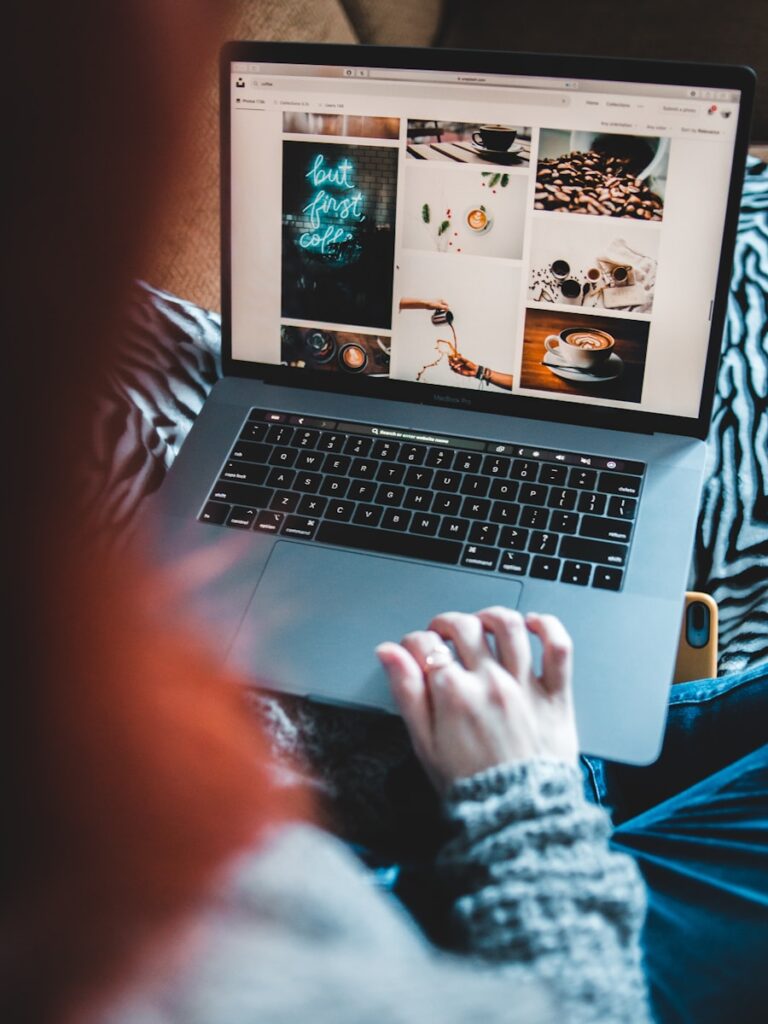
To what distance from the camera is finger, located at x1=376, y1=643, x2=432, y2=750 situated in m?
0.59

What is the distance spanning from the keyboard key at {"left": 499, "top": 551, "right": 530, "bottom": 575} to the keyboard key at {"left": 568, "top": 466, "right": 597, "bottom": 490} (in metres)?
0.09

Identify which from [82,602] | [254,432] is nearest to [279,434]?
[254,432]

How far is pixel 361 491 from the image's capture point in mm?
820

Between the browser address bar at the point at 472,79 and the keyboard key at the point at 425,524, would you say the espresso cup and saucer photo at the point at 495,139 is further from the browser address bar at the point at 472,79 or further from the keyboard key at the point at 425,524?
the keyboard key at the point at 425,524

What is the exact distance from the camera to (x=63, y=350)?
24 centimetres

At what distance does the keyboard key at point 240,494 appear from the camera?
Answer: 0.83 m

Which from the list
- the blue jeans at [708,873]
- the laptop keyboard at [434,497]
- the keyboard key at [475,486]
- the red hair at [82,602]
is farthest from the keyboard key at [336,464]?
the red hair at [82,602]

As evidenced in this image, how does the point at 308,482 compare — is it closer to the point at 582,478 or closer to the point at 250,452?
the point at 250,452

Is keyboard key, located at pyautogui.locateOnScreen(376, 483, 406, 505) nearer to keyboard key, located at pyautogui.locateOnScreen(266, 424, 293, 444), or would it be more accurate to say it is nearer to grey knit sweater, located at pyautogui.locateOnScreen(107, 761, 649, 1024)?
keyboard key, located at pyautogui.locateOnScreen(266, 424, 293, 444)

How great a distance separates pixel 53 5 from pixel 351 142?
2.14 ft

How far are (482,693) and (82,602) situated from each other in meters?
0.34

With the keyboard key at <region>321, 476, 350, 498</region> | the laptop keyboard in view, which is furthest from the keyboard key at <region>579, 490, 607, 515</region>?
the keyboard key at <region>321, 476, 350, 498</region>

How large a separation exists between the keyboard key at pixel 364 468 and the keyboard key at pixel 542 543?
6.3 inches

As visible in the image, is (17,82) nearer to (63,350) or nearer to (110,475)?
(63,350)
